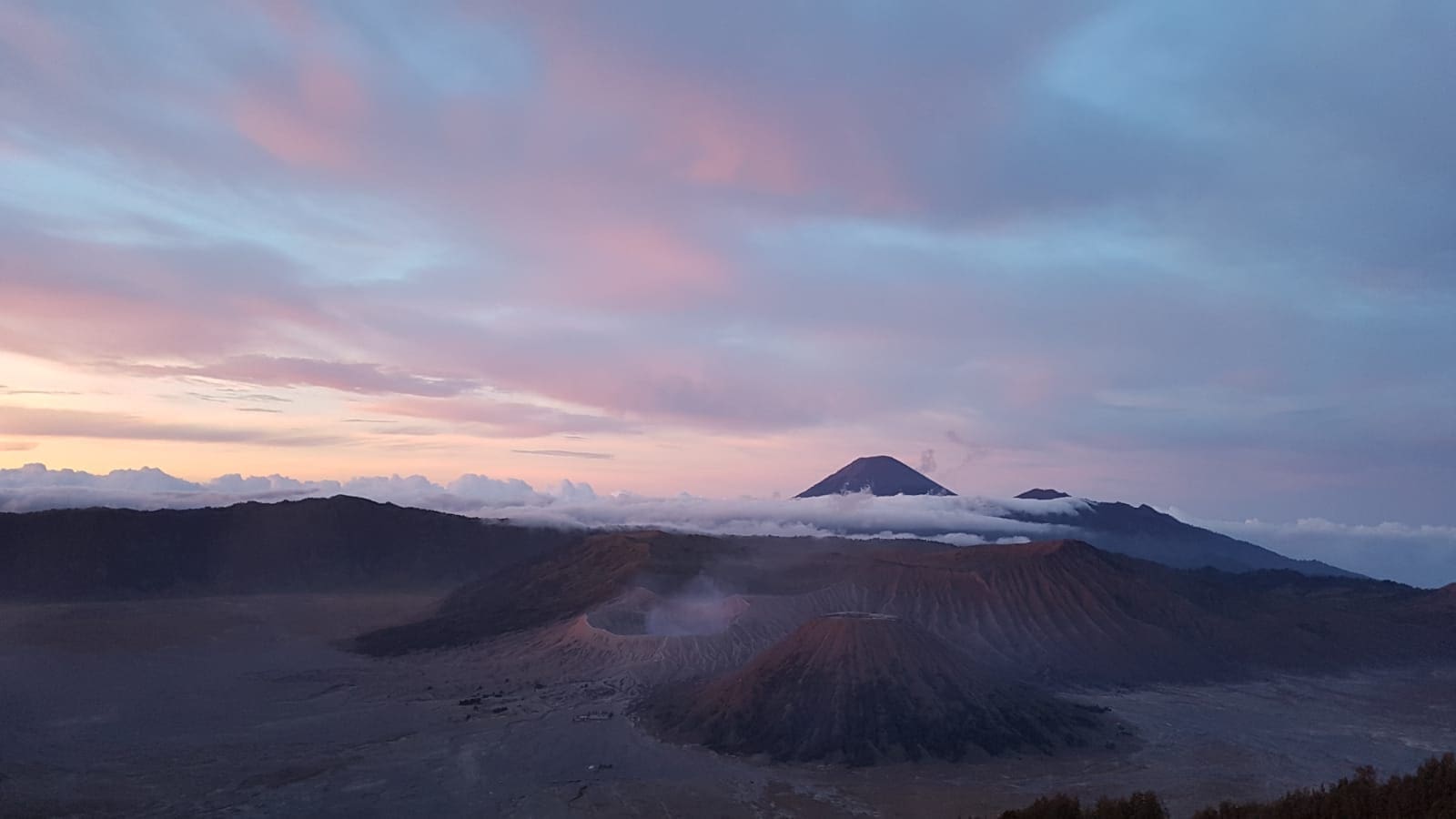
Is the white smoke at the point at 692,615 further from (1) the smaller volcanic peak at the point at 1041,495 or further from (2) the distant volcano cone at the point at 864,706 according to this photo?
(1) the smaller volcanic peak at the point at 1041,495

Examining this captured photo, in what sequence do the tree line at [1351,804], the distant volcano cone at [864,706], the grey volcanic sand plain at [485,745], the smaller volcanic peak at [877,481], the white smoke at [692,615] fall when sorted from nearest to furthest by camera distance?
the tree line at [1351,804] → the grey volcanic sand plain at [485,745] → the distant volcano cone at [864,706] → the white smoke at [692,615] → the smaller volcanic peak at [877,481]

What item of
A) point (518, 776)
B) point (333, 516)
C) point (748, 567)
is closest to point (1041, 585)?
point (748, 567)

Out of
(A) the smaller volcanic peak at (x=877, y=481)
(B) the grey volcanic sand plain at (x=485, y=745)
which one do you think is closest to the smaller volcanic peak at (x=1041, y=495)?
(A) the smaller volcanic peak at (x=877, y=481)

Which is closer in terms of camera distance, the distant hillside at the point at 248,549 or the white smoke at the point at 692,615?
the white smoke at the point at 692,615

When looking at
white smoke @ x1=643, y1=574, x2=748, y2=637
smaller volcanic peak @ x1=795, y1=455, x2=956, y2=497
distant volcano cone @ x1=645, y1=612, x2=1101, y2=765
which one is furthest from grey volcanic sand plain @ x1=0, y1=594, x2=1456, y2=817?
smaller volcanic peak @ x1=795, y1=455, x2=956, y2=497

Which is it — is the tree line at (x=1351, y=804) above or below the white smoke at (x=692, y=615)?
above

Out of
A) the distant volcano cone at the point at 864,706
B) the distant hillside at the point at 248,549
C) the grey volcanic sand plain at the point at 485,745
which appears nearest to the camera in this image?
the grey volcanic sand plain at the point at 485,745

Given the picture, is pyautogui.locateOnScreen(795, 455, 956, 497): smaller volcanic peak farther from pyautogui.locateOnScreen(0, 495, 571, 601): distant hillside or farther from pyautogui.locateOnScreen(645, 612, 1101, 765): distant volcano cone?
pyautogui.locateOnScreen(645, 612, 1101, 765): distant volcano cone

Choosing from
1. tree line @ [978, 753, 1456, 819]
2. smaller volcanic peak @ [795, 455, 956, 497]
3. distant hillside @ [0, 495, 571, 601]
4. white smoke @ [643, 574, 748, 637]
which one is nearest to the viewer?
tree line @ [978, 753, 1456, 819]
